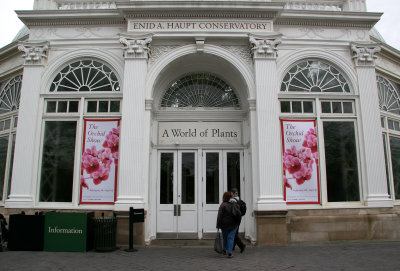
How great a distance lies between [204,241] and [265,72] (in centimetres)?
558

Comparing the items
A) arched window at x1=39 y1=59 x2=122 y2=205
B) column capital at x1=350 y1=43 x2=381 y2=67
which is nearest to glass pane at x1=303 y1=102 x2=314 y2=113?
column capital at x1=350 y1=43 x2=381 y2=67

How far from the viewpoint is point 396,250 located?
760cm

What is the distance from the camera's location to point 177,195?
9727 millimetres

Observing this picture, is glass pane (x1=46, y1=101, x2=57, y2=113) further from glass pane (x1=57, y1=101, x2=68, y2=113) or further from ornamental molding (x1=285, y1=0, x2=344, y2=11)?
ornamental molding (x1=285, y1=0, x2=344, y2=11)

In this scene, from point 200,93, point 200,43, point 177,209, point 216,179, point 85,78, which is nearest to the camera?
point 200,43

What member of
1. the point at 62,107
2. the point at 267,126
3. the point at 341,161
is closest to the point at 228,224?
the point at 267,126

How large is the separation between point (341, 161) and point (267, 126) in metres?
2.67

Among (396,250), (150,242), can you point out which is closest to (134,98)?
(150,242)

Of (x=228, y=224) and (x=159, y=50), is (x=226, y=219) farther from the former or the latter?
(x=159, y=50)

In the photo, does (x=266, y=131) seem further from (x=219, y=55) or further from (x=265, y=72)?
(x=219, y=55)

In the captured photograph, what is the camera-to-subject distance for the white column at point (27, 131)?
8938 mm

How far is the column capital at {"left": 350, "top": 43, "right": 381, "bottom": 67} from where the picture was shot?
32.1ft

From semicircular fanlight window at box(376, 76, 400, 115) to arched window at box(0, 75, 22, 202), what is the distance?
13533 mm

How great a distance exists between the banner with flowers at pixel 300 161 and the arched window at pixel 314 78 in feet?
3.93
